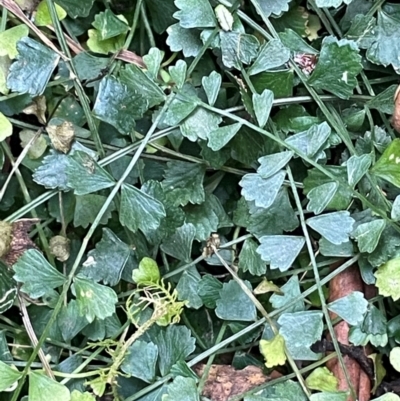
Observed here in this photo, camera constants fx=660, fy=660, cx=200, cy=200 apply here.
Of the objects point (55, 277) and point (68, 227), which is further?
point (68, 227)

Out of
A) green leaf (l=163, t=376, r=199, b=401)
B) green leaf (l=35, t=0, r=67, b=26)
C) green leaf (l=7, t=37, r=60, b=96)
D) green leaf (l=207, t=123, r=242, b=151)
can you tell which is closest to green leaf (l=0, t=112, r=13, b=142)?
green leaf (l=7, t=37, r=60, b=96)

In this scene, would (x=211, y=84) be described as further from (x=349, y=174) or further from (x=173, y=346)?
(x=173, y=346)

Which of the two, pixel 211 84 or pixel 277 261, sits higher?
pixel 211 84

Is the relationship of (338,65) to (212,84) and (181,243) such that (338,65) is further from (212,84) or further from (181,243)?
(181,243)

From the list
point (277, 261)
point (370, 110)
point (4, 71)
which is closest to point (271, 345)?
point (277, 261)

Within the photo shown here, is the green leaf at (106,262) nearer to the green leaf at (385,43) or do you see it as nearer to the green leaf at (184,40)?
the green leaf at (184,40)

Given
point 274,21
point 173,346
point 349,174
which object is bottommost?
point 173,346

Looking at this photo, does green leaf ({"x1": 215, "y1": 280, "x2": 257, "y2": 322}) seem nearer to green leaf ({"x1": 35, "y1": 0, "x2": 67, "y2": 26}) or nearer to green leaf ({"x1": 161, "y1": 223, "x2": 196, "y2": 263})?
green leaf ({"x1": 161, "y1": 223, "x2": 196, "y2": 263})
